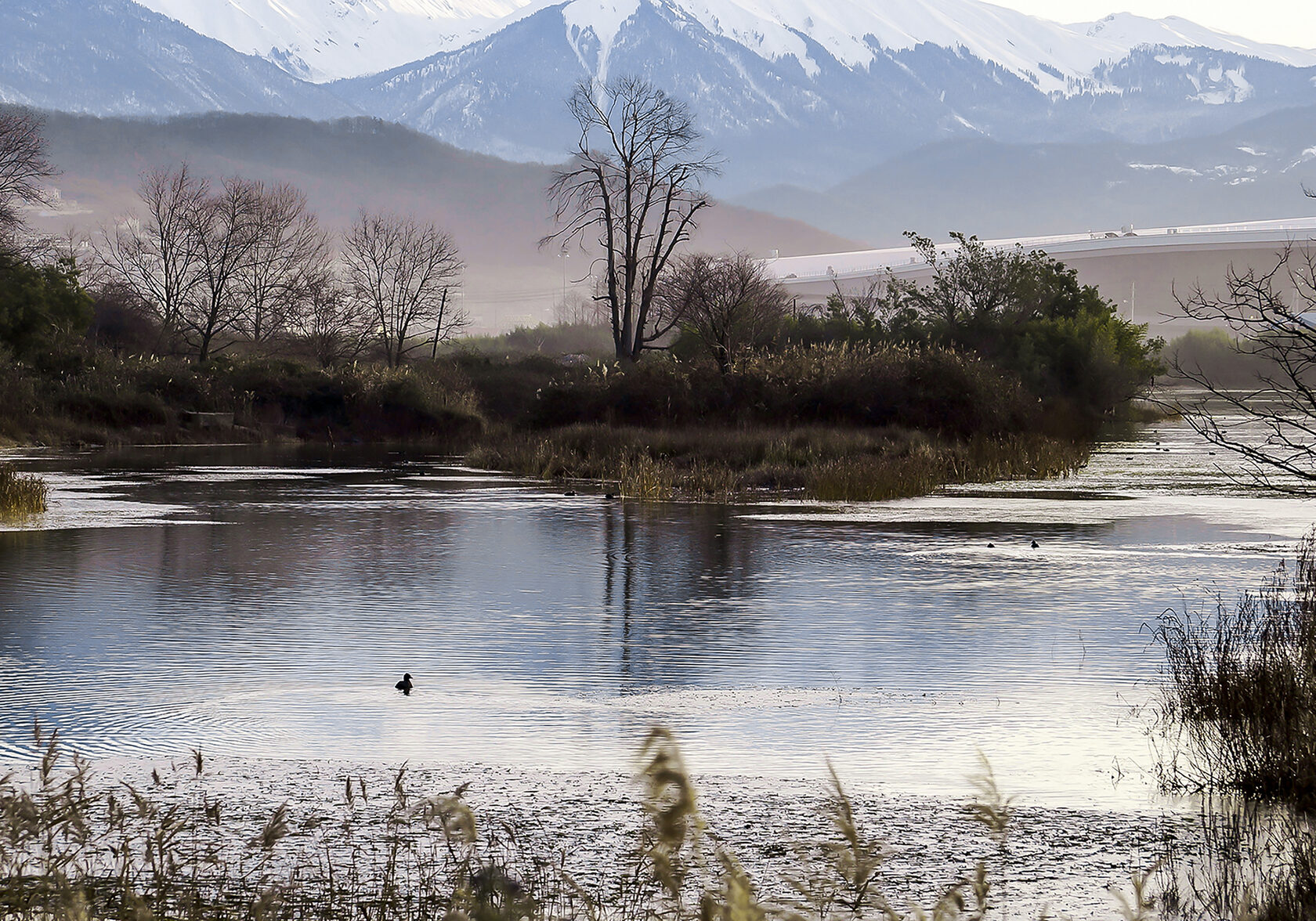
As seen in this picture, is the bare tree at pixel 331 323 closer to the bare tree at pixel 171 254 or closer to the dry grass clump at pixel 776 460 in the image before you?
the bare tree at pixel 171 254

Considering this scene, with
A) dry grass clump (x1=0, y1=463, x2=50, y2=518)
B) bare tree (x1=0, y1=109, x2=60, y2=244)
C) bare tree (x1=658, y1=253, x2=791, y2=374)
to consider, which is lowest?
dry grass clump (x1=0, y1=463, x2=50, y2=518)

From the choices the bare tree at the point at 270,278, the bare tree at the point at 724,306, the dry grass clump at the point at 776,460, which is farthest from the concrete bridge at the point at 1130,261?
the dry grass clump at the point at 776,460

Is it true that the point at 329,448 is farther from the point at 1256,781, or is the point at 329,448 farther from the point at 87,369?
the point at 1256,781

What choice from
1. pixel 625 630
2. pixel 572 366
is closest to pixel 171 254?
pixel 572 366

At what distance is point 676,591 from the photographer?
17.4 m

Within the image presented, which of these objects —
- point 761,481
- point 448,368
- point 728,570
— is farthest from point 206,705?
point 448,368

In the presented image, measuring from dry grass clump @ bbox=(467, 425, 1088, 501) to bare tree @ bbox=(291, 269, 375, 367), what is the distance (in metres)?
34.4

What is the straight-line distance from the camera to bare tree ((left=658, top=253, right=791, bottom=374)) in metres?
51.1

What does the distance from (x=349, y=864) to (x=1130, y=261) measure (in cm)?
13198

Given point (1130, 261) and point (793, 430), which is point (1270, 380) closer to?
point (793, 430)

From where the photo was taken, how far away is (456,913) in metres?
3.78

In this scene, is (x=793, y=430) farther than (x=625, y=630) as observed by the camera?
Yes

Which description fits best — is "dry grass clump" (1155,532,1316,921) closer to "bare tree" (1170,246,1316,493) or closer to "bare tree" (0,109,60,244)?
"bare tree" (1170,246,1316,493)

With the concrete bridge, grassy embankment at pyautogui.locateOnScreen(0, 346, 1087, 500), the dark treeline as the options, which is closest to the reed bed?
grassy embankment at pyautogui.locateOnScreen(0, 346, 1087, 500)
